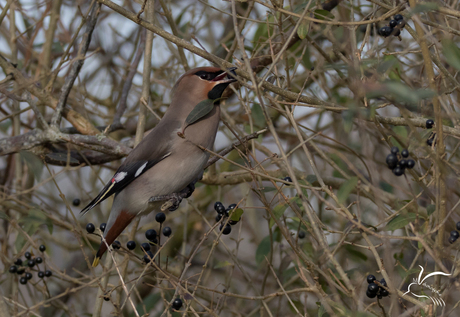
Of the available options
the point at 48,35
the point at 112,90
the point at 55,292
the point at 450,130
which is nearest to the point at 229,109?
the point at 112,90

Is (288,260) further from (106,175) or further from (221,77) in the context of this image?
(106,175)

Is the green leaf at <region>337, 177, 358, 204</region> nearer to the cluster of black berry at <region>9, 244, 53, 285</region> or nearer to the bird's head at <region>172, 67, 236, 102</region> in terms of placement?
the bird's head at <region>172, 67, 236, 102</region>

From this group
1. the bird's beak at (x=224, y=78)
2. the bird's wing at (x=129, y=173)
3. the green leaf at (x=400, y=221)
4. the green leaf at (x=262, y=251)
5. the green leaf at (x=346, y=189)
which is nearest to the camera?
the green leaf at (x=346, y=189)

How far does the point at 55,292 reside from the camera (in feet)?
16.3

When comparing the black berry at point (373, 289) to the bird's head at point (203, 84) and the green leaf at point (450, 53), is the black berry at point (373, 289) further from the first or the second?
the bird's head at point (203, 84)

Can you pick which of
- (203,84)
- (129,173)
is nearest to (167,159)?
(129,173)

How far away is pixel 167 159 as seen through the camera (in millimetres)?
3215

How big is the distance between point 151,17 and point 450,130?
2.04 m

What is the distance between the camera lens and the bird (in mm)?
3152

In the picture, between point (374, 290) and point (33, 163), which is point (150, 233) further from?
point (374, 290)

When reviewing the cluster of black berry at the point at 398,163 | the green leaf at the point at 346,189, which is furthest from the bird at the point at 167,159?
the cluster of black berry at the point at 398,163

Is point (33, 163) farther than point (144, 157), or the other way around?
point (144, 157)

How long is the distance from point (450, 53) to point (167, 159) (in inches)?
73.1

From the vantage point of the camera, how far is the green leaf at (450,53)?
1.76 m
